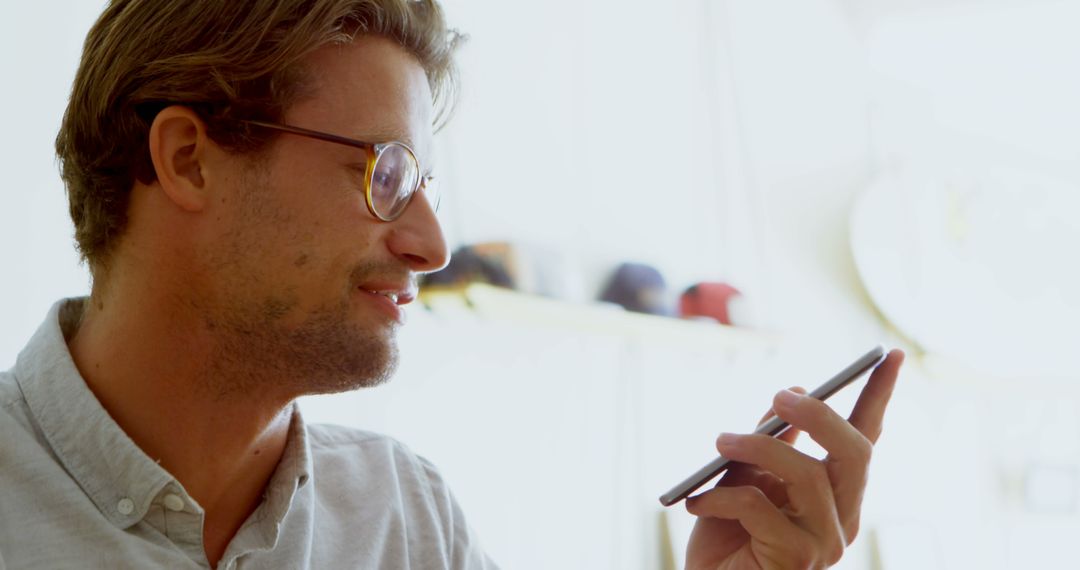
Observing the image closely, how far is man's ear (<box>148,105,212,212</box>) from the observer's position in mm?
888

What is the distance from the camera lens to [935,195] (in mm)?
2373

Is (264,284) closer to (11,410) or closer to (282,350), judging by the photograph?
(282,350)

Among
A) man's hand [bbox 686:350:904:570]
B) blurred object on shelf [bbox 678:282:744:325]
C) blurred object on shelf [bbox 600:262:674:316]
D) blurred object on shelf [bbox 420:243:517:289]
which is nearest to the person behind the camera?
man's hand [bbox 686:350:904:570]

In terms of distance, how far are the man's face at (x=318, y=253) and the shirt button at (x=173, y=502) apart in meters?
0.12

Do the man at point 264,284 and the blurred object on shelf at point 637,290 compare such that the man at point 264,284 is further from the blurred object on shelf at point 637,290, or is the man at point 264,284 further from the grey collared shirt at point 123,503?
the blurred object on shelf at point 637,290

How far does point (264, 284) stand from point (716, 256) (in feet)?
4.49

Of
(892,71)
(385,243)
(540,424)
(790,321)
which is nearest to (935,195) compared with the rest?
(892,71)

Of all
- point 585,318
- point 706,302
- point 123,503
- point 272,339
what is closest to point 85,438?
point 123,503

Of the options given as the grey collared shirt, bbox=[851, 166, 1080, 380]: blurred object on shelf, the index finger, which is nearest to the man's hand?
the index finger

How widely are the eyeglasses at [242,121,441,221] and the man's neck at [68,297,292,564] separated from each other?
19 centimetres

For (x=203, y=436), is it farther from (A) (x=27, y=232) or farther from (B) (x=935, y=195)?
(B) (x=935, y=195)

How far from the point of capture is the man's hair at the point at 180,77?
0.90m

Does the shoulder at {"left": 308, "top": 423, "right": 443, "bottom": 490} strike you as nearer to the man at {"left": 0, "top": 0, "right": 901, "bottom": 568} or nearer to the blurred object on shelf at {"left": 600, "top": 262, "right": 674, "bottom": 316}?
the man at {"left": 0, "top": 0, "right": 901, "bottom": 568}

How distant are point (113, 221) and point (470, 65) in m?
0.78
